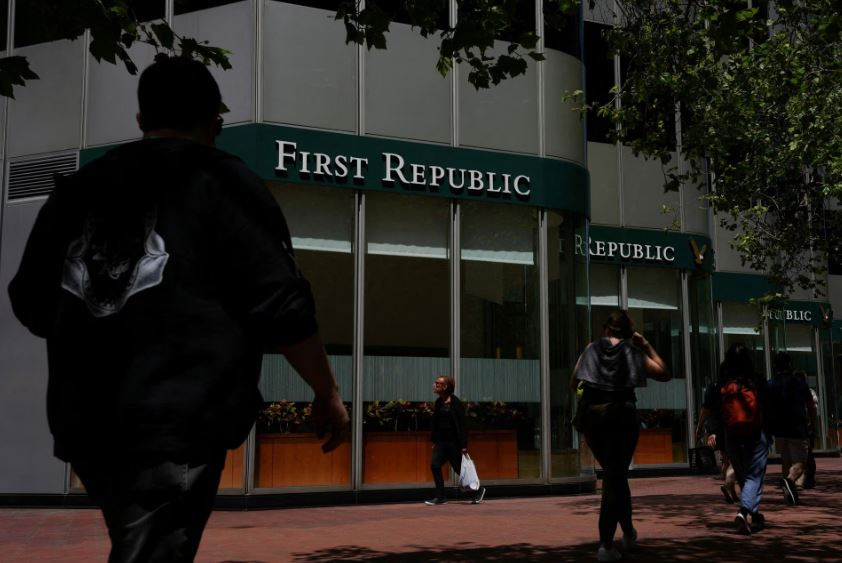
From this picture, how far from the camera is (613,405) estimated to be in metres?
7.94

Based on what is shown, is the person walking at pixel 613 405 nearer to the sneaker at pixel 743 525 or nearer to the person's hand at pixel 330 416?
the sneaker at pixel 743 525

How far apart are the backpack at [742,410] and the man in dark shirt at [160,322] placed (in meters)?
7.88

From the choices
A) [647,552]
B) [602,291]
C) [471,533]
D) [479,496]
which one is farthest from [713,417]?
[602,291]

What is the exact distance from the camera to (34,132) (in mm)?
15391

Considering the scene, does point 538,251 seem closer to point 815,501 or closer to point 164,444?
point 815,501

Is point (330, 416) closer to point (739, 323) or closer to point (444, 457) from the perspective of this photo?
point (444, 457)

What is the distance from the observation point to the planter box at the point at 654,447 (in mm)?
21219

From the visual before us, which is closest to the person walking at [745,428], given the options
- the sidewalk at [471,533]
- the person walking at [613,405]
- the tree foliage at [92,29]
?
the sidewalk at [471,533]

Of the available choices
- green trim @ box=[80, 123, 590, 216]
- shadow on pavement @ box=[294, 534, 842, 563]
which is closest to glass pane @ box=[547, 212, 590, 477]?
green trim @ box=[80, 123, 590, 216]

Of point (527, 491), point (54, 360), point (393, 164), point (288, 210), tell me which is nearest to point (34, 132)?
point (288, 210)

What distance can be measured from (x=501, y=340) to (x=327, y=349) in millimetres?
2797

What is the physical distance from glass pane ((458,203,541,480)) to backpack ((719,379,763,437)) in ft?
19.2

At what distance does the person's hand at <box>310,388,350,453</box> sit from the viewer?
2570mm

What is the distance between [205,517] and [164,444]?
0.81ft
